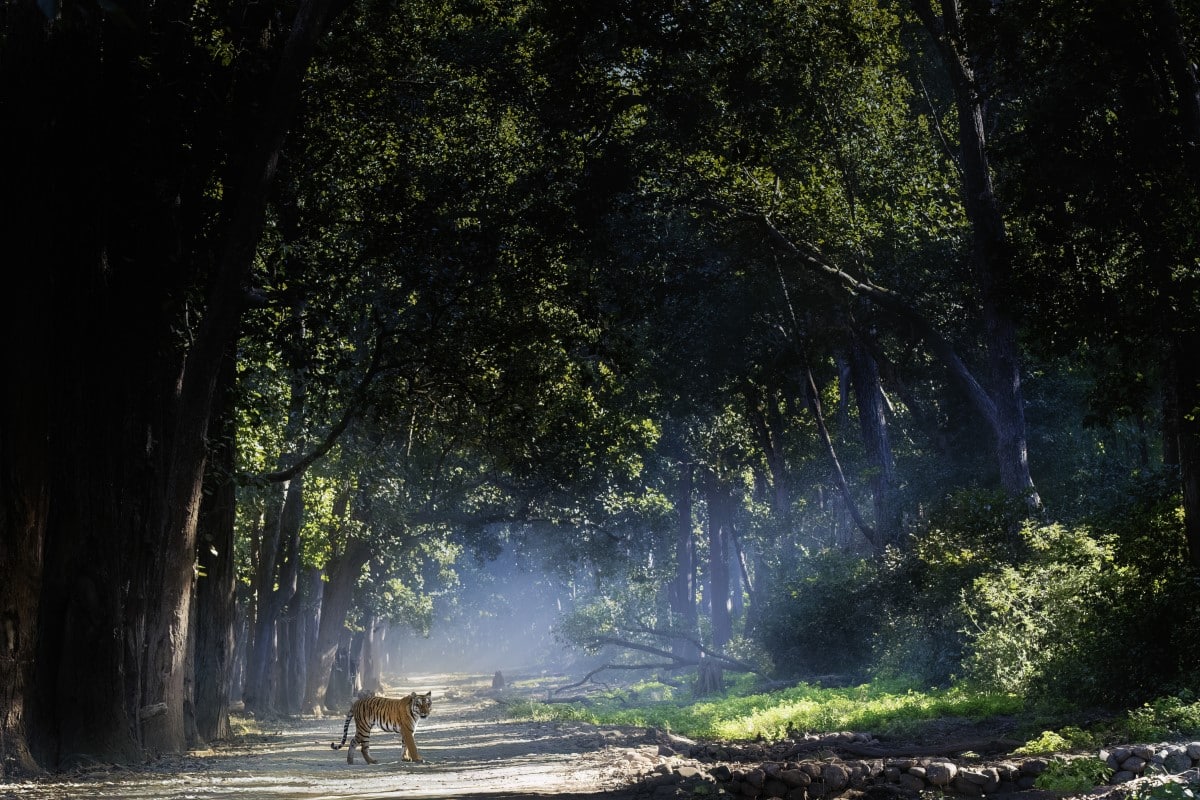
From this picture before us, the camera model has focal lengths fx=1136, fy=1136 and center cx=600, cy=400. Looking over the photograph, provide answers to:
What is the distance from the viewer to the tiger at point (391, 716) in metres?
14.1

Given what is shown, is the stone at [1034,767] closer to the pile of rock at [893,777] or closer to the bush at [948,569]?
the pile of rock at [893,777]

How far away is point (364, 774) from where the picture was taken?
1230 centimetres

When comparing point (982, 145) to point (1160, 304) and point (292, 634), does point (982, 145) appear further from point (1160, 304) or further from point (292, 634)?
point (292, 634)

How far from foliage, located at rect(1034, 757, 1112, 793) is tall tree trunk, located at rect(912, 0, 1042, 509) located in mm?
13830

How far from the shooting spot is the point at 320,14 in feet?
38.6

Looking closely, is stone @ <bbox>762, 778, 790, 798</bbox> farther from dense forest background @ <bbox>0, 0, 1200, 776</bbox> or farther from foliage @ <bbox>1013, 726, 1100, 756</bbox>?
dense forest background @ <bbox>0, 0, 1200, 776</bbox>

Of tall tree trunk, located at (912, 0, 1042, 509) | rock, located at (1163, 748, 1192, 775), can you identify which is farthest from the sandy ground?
tall tree trunk, located at (912, 0, 1042, 509)

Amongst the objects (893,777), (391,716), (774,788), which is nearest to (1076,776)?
(893,777)

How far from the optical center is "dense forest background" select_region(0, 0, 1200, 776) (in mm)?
11328

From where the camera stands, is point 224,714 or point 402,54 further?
point 224,714

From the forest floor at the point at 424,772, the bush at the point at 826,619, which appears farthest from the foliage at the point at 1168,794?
the bush at the point at 826,619

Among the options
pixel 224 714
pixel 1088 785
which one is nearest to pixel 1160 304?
pixel 1088 785

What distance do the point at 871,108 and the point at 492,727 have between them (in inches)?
674

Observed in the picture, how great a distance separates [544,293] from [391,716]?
6.84m
